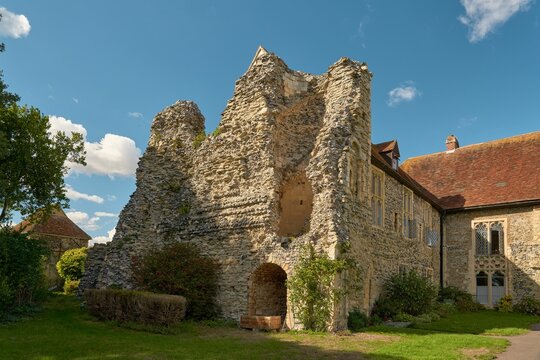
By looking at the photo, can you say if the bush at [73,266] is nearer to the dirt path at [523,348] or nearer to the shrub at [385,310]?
the shrub at [385,310]

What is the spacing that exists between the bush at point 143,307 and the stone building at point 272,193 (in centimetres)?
307

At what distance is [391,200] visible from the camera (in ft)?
61.2

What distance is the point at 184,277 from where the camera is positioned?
47.5ft

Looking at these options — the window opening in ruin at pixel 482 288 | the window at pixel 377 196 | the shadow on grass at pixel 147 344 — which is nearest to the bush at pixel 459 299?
the window opening in ruin at pixel 482 288

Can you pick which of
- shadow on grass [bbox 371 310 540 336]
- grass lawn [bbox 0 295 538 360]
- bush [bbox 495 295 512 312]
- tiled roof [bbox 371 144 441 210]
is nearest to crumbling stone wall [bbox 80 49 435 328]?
tiled roof [bbox 371 144 441 210]

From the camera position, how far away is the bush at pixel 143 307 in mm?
11875

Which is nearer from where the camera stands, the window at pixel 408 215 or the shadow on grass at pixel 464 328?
the shadow on grass at pixel 464 328

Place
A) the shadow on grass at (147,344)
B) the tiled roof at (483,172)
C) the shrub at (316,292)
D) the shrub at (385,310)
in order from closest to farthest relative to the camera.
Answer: the shadow on grass at (147,344)
the shrub at (316,292)
the shrub at (385,310)
the tiled roof at (483,172)

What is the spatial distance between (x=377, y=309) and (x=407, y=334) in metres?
4.00

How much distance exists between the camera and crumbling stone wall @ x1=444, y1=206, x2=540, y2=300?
2141 cm

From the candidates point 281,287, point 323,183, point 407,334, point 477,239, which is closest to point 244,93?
point 323,183

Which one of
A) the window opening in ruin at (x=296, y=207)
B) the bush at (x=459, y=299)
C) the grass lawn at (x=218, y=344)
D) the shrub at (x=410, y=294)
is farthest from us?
the bush at (x=459, y=299)

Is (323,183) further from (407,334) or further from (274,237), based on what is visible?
(407,334)

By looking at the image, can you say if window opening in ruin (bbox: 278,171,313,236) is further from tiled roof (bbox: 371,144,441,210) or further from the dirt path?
the dirt path
